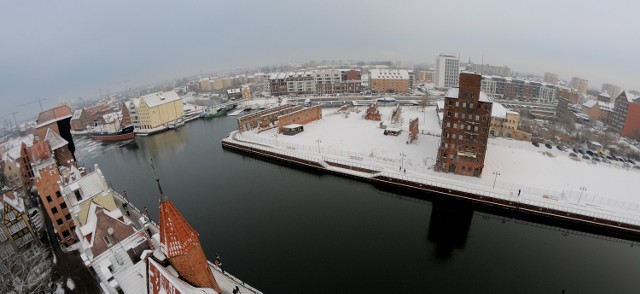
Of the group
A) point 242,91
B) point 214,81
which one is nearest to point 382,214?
point 242,91

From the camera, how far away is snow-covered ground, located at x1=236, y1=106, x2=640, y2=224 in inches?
1591

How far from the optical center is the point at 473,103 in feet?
144

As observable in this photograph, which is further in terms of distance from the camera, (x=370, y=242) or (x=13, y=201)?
(x=370, y=242)

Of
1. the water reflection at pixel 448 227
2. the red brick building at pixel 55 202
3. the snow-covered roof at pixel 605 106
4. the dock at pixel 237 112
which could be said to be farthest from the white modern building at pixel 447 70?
the red brick building at pixel 55 202

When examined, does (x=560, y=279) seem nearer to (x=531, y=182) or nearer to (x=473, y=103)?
(x=531, y=182)

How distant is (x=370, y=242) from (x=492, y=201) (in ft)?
65.3

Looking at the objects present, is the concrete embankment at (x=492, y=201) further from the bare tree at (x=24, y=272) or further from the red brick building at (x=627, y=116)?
the red brick building at (x=627, y=116)

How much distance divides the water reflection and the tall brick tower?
24.6 meters

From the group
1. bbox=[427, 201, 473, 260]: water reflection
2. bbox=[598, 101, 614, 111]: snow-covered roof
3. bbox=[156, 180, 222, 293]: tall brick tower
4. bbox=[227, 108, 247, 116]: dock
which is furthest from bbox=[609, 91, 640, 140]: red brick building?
bbox=[227, 108, 247, 116]: dock

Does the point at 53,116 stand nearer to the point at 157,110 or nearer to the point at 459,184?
the point at 157,110

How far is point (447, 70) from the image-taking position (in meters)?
146

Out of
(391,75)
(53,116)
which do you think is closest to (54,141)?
(53,116)

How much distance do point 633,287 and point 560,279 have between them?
626 cm

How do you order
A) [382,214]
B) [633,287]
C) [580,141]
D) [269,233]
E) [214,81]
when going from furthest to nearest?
[214,81], [580,141], [382,214], [269,233], [633,287]
